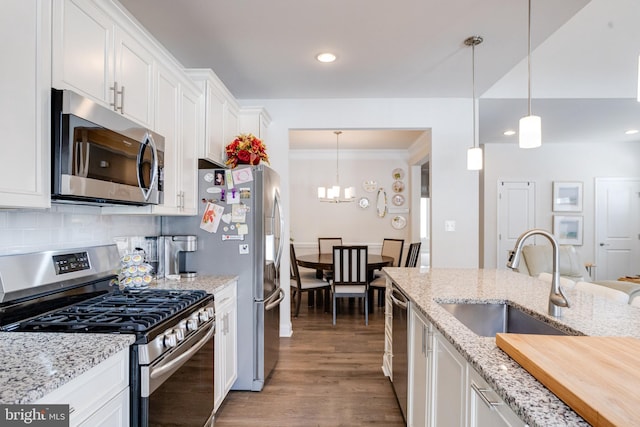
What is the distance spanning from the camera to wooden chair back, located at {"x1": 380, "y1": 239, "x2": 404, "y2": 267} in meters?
5.23

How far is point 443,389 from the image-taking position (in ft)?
4.64

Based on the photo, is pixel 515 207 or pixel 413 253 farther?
pixel 515 207

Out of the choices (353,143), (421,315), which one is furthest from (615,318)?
(353,143)

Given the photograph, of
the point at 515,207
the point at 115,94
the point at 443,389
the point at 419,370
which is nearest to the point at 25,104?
the point at 115,94

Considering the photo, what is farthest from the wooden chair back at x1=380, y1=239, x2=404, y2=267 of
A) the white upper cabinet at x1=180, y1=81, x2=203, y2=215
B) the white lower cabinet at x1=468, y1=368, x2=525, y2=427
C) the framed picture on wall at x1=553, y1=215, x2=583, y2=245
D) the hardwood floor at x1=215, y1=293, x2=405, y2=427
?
the white lower cabinet at x1=468, y1=368, x2=525, y2=427

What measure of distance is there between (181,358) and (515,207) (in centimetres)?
609

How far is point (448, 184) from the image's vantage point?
3828mm

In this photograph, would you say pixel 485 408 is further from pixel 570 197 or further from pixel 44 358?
pixel 570 197

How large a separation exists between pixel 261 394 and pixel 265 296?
69 cm

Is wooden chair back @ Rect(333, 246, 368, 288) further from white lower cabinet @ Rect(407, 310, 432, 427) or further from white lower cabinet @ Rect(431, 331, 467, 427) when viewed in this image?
white lower cabinet @ Rect(431, 331, 467, 427)

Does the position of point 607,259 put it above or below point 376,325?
above

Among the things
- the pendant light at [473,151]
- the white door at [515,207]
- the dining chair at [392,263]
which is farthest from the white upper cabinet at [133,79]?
the white door at [515,207]

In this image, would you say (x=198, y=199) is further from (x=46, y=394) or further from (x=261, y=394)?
(x=46, y=394)

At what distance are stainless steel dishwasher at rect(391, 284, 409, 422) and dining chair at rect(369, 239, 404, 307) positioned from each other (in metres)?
2.07
